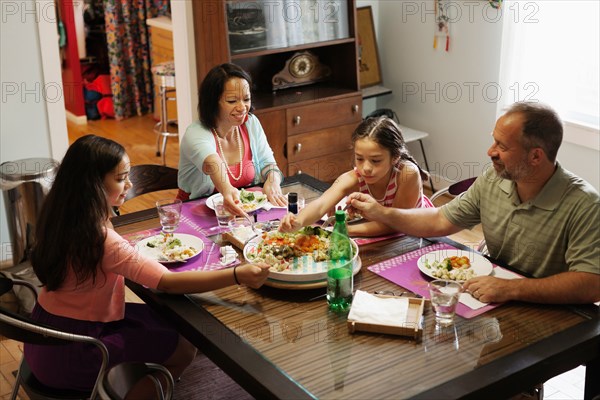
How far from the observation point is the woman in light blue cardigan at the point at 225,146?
2.97 metres

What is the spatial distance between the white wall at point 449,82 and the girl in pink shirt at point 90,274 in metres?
2.79

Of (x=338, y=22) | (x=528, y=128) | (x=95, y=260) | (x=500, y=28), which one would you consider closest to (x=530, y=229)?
(x=528, y=128)

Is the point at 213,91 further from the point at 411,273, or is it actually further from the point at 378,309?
the point at 378,309

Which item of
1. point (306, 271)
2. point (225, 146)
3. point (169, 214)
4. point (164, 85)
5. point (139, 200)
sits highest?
point (164, 85)

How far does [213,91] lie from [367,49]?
230 cm

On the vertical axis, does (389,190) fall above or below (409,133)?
above

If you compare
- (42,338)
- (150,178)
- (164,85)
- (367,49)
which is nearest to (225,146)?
(150,178)

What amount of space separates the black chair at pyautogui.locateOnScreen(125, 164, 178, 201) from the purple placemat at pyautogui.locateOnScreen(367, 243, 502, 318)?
1.25 meters

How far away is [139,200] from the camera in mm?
4949

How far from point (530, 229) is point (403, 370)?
→ 2.34 feet

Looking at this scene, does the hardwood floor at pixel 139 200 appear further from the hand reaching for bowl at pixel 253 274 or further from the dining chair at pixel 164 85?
the hand reaching for bowl at pixel 253 274

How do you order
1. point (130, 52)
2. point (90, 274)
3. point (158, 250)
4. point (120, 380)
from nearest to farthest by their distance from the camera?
point (120, 380) < point (90, 274) < point (158, 250) < point (130, 52)

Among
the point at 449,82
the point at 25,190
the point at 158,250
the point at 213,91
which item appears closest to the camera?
the point at 158,250

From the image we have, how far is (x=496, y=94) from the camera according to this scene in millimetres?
4504
